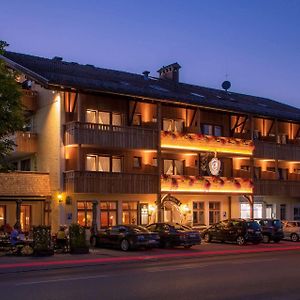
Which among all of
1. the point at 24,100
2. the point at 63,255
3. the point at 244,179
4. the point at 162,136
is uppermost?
the point at 24,100

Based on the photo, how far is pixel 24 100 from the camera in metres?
39.4

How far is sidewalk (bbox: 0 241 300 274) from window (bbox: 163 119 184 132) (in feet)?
39.5

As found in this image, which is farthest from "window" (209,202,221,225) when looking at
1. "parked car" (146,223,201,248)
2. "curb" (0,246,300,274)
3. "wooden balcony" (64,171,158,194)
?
"curb" (0,246,300,274)

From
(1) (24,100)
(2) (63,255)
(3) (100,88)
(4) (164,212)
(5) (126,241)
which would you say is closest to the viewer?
(2) (63,255)

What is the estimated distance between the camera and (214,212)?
148 feet

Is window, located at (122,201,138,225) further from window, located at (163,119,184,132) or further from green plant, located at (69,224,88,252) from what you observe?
green plant, located at (69,224,88,252)

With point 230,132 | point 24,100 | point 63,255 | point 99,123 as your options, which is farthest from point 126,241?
point 230,132

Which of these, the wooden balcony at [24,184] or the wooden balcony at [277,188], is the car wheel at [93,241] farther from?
the wooden balcony at [277,188]

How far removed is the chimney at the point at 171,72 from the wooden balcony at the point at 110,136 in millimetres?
12298

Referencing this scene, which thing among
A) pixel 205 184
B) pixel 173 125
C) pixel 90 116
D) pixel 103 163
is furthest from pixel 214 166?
pixel 90 116

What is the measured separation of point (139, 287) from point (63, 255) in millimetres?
12899

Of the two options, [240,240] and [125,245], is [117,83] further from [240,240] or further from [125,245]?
[125,245]

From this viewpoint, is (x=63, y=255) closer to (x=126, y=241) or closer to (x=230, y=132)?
(x=126, y=241)

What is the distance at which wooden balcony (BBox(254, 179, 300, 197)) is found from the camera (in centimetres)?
4600
